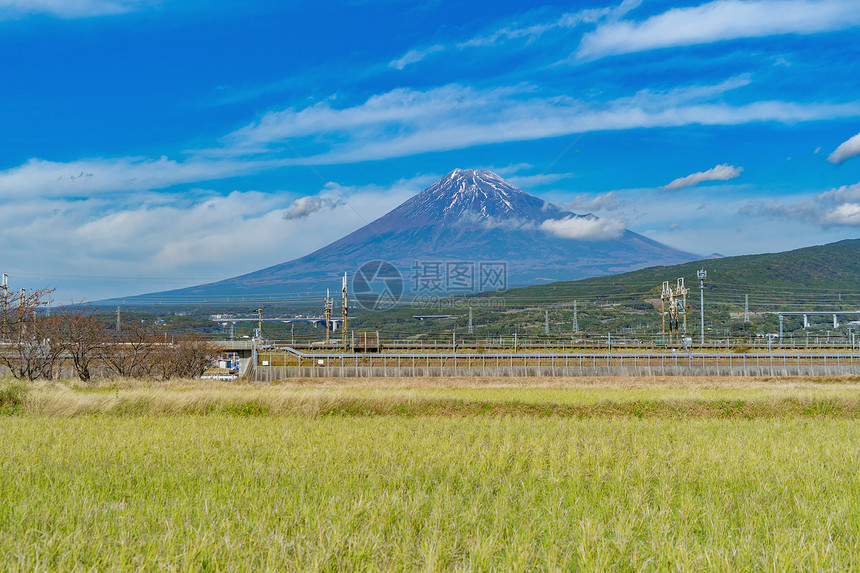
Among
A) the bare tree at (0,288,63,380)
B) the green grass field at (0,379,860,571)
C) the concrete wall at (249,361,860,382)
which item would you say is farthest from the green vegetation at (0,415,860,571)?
the concrete wall at (249,361,860,382)

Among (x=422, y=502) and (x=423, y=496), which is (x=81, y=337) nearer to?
(x=423, y=496)

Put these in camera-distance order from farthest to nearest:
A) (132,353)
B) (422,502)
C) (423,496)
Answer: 1. (132,353)
2. (423,496)
3. (422,502)

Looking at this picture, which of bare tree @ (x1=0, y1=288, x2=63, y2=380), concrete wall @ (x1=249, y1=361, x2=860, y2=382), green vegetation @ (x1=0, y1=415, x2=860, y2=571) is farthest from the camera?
concrete wall @ (x1=249, y1=361, x2=860, y2=382)

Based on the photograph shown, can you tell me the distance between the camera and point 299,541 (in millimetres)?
5430

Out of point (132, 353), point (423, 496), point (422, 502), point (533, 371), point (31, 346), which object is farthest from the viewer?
point (533, 371)

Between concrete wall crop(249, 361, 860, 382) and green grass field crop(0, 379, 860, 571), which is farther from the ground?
green grass field crop(0, 379, 860, 571)

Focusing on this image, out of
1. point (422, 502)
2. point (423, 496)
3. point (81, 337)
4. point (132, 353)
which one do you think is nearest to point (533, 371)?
point (132, 353)

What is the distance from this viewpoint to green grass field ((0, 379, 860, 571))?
5340 millimetres

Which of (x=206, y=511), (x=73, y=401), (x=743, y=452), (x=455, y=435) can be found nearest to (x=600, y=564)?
(x=206, y=511)

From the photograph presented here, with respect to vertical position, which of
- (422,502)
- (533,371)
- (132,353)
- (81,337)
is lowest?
(533,371)

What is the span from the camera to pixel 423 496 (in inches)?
287

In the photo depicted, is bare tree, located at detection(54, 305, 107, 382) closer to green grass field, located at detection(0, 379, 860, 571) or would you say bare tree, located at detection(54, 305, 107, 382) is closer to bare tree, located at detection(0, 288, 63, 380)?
bare tree, located at detection(0, 288, 63, 380)

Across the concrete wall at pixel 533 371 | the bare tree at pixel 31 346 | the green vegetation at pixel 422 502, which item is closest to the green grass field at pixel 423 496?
the green vegetation at pixel 422 502

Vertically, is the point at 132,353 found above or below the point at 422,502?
below
